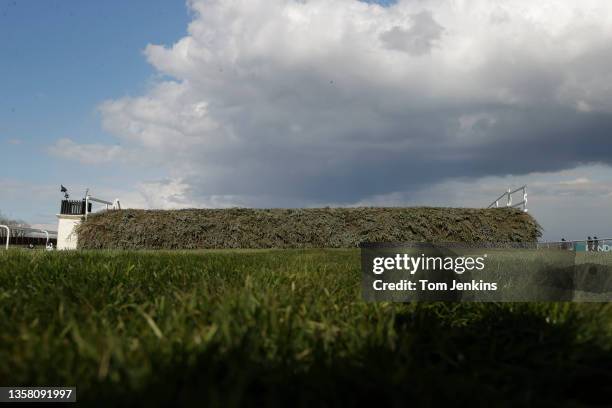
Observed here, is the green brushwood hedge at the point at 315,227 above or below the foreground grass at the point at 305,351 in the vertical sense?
above

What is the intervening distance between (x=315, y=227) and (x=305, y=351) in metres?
14.7

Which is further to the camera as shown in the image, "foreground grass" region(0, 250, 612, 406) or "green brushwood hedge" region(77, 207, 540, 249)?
"green brushwood hedge" region(77, 207, 540, 249)

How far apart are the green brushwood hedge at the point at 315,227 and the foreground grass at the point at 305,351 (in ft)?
43.6

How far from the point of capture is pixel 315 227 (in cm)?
1678

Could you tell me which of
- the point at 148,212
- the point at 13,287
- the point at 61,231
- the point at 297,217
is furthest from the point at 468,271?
the point at 61,231

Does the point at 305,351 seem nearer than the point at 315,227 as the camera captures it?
Yes

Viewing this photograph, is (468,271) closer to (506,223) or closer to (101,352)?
(101,352)

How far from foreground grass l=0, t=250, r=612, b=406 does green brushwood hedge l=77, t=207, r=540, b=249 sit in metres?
13.3

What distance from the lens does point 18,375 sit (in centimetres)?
181

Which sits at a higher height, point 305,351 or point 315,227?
point 315,227

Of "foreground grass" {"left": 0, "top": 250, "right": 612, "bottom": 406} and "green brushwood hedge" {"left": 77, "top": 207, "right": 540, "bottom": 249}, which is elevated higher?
"green brushwood hedge" {"left": 77, "top": 207, "right": 540, "bottom": 249}

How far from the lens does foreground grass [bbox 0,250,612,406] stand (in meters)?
1.68

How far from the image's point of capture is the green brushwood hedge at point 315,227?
16.7m

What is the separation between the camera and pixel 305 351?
6.76 ft
